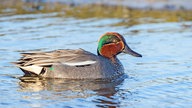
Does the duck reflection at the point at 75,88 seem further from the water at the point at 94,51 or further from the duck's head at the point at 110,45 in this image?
the duck's head at the point at 110,45

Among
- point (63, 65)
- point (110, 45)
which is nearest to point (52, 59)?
point (63, 65)

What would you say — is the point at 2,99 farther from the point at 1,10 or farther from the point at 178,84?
the point at 1,10

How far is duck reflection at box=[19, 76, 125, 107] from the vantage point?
30.7 feet

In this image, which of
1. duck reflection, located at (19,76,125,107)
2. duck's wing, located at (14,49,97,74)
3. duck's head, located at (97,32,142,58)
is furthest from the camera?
duck's head, located at (97,32,142,58)

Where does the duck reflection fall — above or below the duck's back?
below

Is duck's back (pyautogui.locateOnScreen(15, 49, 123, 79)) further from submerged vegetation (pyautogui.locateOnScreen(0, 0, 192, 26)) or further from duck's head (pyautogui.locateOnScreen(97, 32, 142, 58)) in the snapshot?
submerged vegetation (pyautogui.locateOnScreen(0, 0, 192, 26))

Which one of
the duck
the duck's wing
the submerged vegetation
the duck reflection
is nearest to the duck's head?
the duck

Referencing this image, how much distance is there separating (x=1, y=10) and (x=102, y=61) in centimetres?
843

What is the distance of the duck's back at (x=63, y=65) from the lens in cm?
1073

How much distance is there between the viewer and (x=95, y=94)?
960 cm

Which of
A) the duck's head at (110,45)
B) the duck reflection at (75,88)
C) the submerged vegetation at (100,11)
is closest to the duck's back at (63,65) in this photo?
the duck reflection at (75,88)

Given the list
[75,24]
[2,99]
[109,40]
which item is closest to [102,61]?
[109,40]

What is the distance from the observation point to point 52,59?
10.8 meters

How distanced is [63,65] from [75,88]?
2.85ft
